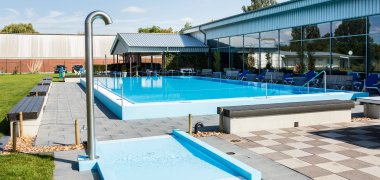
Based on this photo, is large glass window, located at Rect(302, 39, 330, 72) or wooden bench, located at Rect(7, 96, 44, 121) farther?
large glass window, located at Rect(302, 39, 330, 72)

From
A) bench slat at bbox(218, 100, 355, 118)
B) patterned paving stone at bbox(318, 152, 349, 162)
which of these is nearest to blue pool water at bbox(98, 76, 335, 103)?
bench slat at bbox(218, 100, 355, 118)

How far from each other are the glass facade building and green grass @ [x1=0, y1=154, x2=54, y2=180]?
617 inches

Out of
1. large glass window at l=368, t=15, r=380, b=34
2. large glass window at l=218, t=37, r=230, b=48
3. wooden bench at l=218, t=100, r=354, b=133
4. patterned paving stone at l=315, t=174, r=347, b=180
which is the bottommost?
patterned paving stone at l=315, t=174, r=347, b=180

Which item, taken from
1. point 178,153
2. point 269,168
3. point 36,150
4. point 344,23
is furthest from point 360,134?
point 344,23

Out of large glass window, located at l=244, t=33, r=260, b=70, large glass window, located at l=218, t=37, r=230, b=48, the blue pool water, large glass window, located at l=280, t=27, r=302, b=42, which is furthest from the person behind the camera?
large glass window, located at l=218, t=37, r=230, b=48

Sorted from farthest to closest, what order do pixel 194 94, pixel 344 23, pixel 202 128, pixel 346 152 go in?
pixel 344 23
pixel 194 94
pixel 202 128
pixel 346 152

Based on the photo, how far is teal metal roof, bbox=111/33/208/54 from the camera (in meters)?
32.9

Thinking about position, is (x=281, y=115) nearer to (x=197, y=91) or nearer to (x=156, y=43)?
(x=197, y=91)

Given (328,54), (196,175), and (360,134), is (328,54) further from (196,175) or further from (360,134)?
(196,175)

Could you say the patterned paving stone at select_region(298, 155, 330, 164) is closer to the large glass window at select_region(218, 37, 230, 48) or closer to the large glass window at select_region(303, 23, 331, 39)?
the large glass window at select_region(303, 23, 331, 39)

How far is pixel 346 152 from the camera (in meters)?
6.65

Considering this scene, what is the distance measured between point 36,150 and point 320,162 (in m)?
5.00

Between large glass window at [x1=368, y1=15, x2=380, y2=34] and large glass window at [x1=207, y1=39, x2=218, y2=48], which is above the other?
large glass window at [x1=207, y1=39, x2=218, y2=48]

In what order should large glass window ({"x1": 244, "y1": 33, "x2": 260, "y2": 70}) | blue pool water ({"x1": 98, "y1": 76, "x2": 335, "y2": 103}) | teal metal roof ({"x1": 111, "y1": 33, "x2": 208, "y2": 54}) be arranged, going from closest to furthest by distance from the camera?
blue pool water ({"x1": 98, "y1": 76, "x2": 335, "y2": 103})
large glass window ({"x1": 244, "y1": 33, "x2": 260, "y2": 70})
teal metal roof ({"x1": 111, "y1": 33, "x2": 208, "y2": 54})
